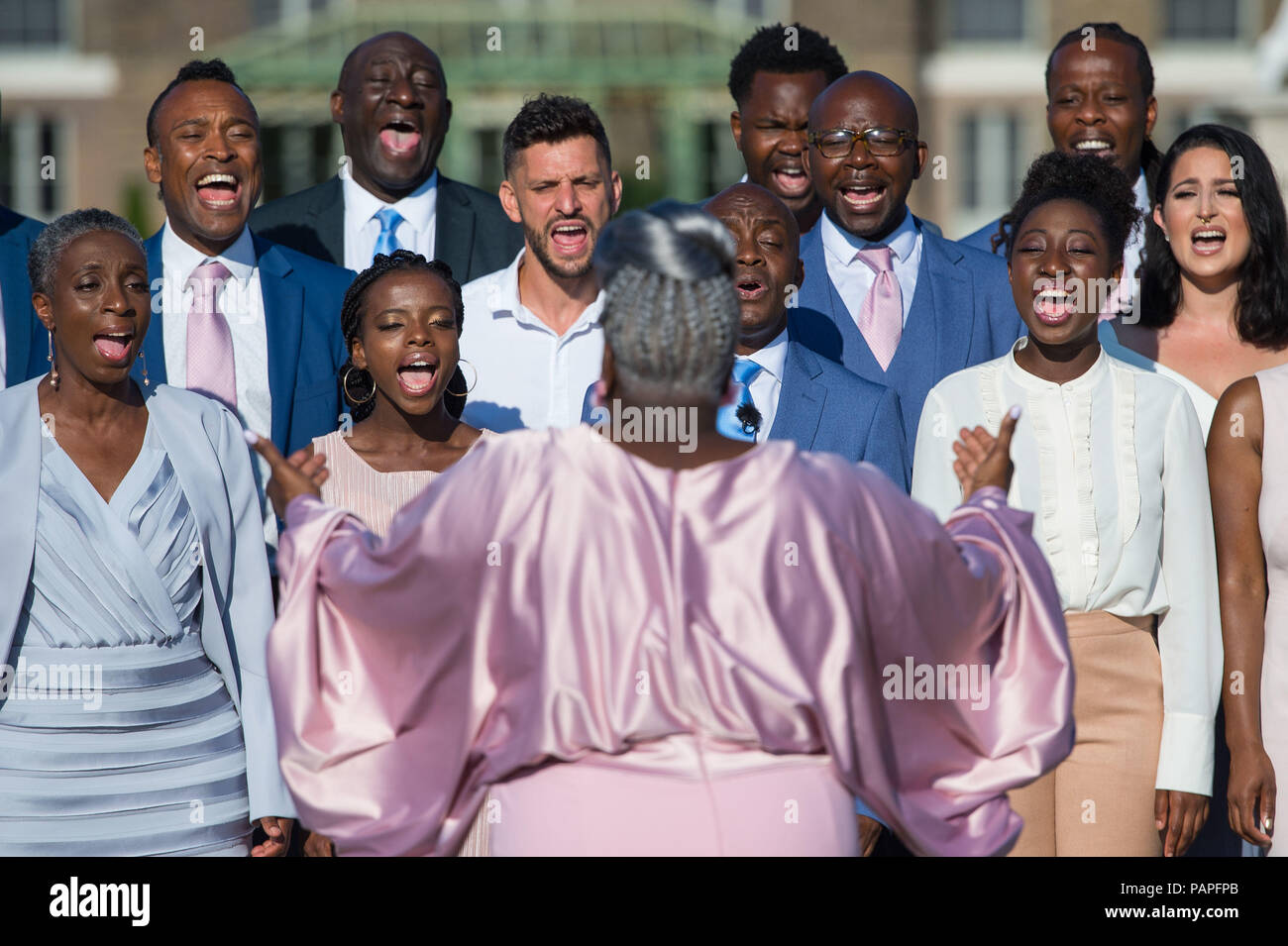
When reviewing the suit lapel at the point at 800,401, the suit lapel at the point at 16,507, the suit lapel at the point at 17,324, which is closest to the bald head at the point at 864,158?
the suit lapel at the point at 800,401

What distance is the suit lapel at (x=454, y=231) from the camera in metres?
6.74

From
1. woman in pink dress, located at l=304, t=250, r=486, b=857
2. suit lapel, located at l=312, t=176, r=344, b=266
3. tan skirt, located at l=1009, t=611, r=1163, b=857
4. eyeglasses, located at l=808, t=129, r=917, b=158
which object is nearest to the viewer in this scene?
tan skirt, located at l=1009, t=611, r=1163, b=857

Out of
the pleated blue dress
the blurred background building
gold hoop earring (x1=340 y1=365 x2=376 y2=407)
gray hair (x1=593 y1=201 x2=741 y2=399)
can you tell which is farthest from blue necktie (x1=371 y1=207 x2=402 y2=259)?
the blurred background building

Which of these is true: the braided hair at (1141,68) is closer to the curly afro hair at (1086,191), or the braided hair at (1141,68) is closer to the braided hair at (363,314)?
the curly afro hair at (1086,191)

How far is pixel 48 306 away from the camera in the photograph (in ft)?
16.2

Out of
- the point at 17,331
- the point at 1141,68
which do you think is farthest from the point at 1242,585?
the point at 17,331

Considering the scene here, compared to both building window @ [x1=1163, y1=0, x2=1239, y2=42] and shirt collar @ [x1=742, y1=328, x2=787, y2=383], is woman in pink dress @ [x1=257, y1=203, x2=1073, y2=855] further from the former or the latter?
building window @ [x1=1163, y1=0, x2=1239, y2=42]

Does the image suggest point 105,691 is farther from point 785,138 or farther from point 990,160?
point 990,160

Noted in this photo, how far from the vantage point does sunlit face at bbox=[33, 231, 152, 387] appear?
15.9 feet

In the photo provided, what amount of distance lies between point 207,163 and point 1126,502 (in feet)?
10.1

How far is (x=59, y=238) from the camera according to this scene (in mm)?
4965
